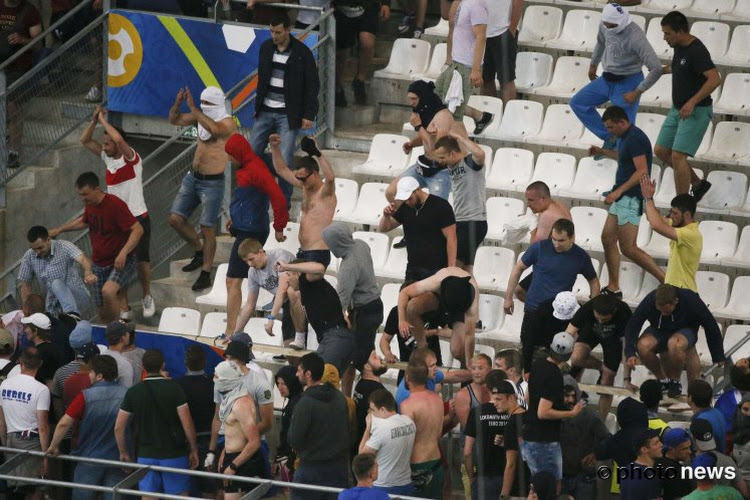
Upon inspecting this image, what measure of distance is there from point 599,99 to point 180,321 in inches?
174

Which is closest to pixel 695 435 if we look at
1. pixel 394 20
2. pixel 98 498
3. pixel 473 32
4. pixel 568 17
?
pixel 98 498

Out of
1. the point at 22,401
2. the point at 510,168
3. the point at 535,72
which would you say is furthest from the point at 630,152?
the point at 22,401

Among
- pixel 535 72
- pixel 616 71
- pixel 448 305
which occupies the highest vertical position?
pixel 616 71

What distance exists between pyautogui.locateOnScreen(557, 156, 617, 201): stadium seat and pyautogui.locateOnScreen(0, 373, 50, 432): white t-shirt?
544cm

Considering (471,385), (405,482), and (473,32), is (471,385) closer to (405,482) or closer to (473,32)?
(405,482)

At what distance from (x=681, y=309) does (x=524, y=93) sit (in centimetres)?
496

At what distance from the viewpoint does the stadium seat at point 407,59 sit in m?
17.5

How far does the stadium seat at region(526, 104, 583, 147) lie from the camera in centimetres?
1634

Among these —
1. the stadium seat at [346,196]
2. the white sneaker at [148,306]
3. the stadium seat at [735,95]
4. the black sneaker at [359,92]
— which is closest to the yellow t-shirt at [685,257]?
the stadium seat at [735,95]

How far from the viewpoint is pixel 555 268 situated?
1311 centimetres

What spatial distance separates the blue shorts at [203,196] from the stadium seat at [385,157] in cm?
150

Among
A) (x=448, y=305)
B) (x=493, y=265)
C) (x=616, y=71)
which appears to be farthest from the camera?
(x=616, y=71)

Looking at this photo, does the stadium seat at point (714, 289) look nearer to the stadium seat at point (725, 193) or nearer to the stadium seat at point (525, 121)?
the stadium seat at point (725, 193)

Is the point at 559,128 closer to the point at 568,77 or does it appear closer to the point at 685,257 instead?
the point at 568,77
